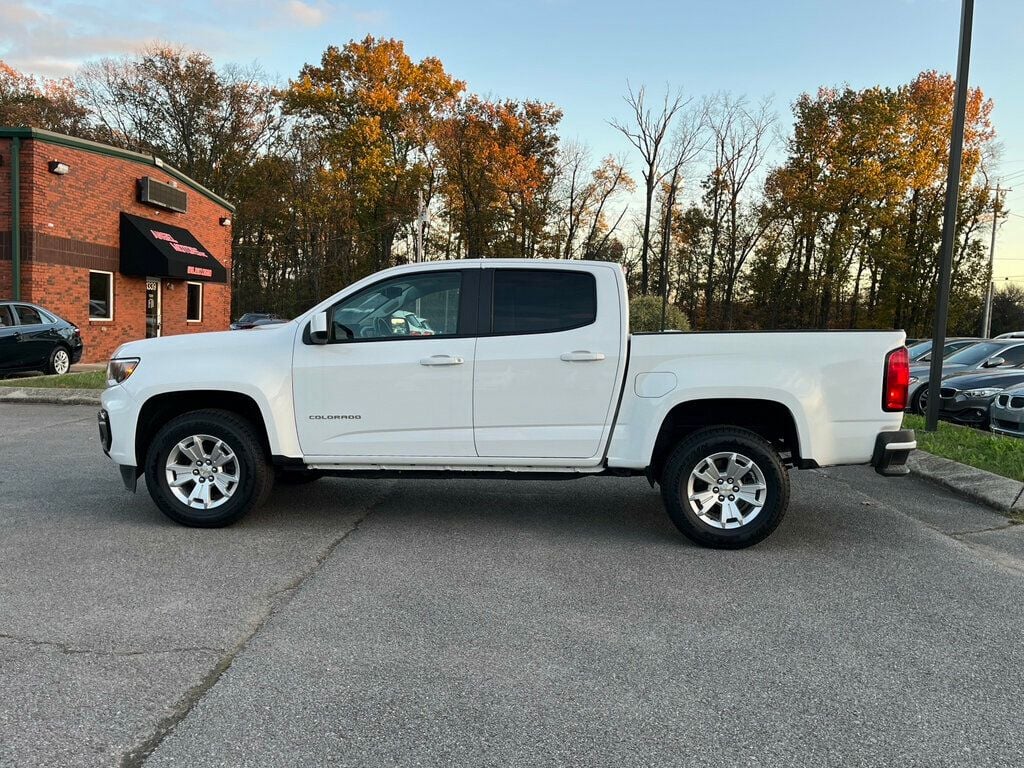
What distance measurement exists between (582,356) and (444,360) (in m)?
0.97

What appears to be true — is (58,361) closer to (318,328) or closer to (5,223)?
(5,223)

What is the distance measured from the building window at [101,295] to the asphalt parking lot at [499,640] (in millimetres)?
17518

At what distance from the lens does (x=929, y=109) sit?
37.2m

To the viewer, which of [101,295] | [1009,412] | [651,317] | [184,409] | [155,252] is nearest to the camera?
[184,409]

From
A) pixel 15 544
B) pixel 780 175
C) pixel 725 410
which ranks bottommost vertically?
pixel 15 544

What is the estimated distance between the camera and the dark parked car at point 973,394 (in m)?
12.0

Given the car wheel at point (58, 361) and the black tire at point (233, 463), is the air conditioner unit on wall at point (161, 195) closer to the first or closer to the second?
the car wheel at point (58, 361)

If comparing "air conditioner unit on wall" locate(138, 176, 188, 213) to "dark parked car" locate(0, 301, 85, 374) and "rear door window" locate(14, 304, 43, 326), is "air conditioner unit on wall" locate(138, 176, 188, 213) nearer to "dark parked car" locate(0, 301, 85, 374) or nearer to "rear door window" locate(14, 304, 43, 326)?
"dark parked car" locate(0, 301, 85, 374)

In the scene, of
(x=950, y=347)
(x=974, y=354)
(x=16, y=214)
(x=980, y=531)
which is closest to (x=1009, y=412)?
(x=974, y=354)

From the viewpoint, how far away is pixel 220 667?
337 cm

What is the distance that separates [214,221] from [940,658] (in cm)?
2892


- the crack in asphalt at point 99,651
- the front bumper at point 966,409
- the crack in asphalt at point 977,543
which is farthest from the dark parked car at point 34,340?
the front bumper at point 966,409

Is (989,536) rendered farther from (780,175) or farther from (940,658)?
(780,175)

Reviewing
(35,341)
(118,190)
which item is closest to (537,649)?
(35,341)
